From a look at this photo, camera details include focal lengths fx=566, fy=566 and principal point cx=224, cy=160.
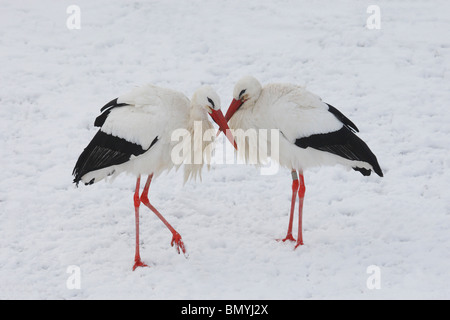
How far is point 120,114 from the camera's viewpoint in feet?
17.7

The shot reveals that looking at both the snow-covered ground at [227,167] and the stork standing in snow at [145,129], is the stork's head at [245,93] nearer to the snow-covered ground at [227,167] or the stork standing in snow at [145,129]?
the stork standing in snow at [145,129]

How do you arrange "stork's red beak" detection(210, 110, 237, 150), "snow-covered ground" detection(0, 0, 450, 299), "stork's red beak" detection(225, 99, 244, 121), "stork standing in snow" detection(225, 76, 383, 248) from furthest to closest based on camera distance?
"stork's red beak" detection(225, 99, 244, 121) → "stork standing in snow" detection(225, 76, 383, 248) → "stork's red beak" detection(210, 110, 237, 150) → "snow-covered ground" detection(0, 0, 450, 299)

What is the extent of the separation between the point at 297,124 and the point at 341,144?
1.67ft

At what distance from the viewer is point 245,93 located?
218 inches

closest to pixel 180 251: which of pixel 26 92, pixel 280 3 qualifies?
pixel 26 92

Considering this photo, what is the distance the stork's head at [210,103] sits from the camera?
208 inches

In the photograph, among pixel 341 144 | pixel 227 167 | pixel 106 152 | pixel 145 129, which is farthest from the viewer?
pixel 227 167

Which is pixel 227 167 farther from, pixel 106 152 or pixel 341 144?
pixel 106 152

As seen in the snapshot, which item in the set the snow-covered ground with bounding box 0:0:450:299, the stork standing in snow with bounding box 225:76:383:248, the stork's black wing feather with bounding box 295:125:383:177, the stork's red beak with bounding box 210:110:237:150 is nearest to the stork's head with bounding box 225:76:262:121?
the stork standing in snow with bounding box 225:76:383:248

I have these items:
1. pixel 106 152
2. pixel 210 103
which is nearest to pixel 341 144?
pixel 210 103

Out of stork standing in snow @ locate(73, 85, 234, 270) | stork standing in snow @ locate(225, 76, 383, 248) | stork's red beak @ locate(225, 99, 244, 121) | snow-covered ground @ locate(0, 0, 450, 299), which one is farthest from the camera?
stork's red beak @ locate(225, 99, 244, 121)

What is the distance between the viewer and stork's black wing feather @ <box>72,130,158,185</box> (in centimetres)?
524

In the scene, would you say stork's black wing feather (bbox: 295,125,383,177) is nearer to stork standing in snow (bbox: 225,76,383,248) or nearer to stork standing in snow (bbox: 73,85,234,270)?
stork standing in snow (bbox: 225,76,383,248)

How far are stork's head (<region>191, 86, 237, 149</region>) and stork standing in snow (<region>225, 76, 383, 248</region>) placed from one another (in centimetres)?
30
